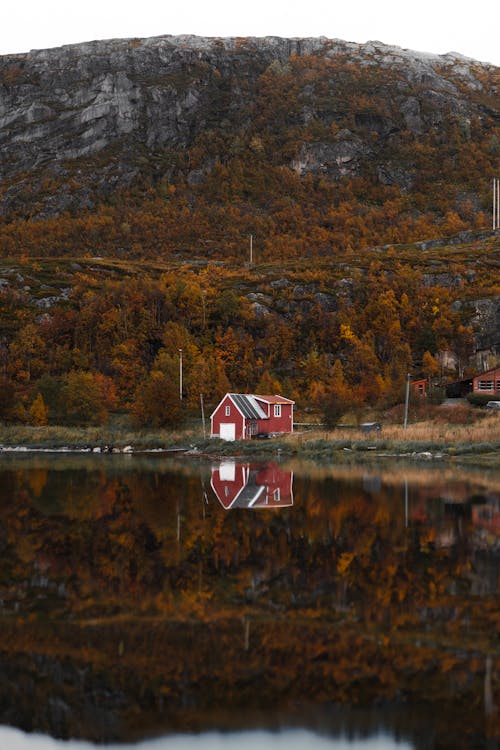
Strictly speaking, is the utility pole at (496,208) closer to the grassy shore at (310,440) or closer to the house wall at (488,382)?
the house wall at (488,382)

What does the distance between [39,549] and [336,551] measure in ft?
19.7

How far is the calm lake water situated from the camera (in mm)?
8102

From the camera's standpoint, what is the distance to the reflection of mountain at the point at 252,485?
2420 cm

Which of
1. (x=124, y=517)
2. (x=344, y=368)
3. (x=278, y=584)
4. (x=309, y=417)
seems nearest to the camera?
(x=278, y=584)

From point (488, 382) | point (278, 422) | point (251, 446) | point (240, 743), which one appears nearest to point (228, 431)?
point (278, 422)

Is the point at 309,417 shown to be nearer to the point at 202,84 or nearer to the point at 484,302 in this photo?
the point at 484,302

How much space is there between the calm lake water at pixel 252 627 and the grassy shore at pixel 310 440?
74.0 feet

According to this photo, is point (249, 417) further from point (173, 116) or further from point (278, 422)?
point (173, 116)

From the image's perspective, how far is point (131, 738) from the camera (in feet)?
25.8

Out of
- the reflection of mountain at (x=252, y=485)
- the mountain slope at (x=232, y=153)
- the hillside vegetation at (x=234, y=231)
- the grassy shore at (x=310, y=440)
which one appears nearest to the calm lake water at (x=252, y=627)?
the reflection of mountain at (x=252, y=485)

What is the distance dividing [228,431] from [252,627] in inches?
1847

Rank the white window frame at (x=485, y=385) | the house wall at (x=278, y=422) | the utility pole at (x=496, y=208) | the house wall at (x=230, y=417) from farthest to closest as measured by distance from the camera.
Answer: the utility pole at (x=496, y=208), the white window frame at (x=485, y=385), the house wall at (x=278, y=422), the house wall at (x=230, y=417)

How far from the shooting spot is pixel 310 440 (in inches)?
2016

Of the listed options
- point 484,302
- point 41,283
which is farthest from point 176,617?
point 41,283
